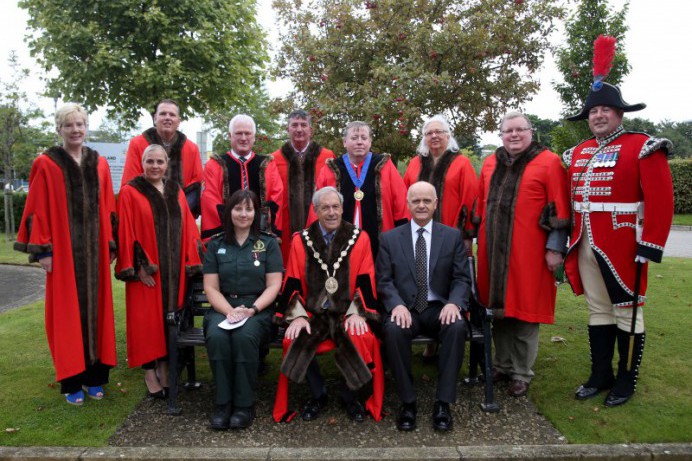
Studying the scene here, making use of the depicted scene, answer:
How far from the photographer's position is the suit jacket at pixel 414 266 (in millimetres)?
4113

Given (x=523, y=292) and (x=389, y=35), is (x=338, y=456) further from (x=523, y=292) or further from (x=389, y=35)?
(x=389, y=35)

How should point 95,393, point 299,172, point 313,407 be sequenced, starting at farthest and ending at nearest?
point 299,172 → point 95,393 → point 313,407

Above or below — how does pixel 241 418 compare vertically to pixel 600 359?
below

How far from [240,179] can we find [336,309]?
1.71m

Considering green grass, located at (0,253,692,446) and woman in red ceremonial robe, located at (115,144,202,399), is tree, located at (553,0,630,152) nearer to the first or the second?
green grass, located at (0,253,692,446)

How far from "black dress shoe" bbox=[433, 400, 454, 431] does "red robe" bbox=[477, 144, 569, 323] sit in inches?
38.5

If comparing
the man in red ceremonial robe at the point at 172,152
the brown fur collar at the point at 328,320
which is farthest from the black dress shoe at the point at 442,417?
the man in red ceremonial robe at the point at 172,152

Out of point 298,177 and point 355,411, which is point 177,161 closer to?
point 298,177

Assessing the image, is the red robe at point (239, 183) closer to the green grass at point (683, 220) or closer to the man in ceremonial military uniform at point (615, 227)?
the man in ceremonial military uniform at point (615, 227)

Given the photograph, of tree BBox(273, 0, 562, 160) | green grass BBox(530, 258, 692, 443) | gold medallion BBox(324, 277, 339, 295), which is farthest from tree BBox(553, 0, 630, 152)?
gold medallion BBox(324, 277, 339, 295)

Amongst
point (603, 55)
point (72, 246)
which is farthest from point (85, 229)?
point (603, 55)

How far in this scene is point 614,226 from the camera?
3865 mm

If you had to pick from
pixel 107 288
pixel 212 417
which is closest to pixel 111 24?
pixel 107 288

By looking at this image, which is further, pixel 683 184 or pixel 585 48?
pixel 683 184
